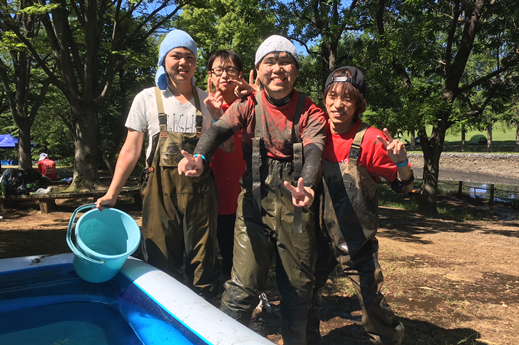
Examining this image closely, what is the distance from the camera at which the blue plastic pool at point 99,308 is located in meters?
2.09

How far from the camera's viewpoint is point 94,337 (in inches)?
99.0

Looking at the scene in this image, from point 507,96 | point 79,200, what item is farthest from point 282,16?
point 79,200

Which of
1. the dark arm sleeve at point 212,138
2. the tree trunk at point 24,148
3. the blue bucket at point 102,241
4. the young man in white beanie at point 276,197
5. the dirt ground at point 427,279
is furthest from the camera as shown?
the tree trunk at point 24,148

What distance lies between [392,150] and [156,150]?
1.55 metres

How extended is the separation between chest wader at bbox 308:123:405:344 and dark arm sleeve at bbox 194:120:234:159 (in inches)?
26.9

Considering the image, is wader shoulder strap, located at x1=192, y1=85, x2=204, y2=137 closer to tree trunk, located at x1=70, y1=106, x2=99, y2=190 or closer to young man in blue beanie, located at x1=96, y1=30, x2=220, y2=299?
young man in blue beanie, located at x1=96, y1=30, x2=220, y2=299

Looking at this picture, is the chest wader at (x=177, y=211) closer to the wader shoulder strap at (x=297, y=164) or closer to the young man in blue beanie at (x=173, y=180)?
the young man in blue beanie at (x=173, y=180)

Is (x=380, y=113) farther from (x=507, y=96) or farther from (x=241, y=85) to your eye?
(x=241, y=85)

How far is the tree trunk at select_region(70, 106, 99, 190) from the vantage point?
1098 centimetres

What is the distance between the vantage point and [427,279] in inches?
189

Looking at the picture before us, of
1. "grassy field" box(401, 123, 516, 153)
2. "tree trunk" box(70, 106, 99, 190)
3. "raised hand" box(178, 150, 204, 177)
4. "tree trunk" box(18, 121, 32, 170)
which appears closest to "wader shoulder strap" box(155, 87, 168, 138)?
"raised hand" box(178, 150, 204, 177)

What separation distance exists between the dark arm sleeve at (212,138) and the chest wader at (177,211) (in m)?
0.37

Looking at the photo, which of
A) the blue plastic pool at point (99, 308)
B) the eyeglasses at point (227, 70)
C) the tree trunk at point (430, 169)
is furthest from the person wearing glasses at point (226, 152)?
the tree trunk at point (430, 169)

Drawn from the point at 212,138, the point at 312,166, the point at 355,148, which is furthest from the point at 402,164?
the point at 212,138
